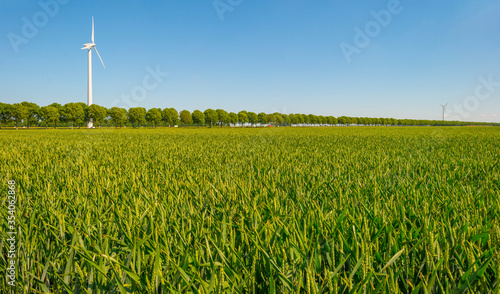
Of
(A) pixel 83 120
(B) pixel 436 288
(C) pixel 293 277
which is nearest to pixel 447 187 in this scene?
(B) pixel 436 288

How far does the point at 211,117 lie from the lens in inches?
5950

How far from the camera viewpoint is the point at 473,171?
4598 millimetres

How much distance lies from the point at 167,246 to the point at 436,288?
4.54 ft

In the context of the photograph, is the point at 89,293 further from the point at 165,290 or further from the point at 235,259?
the point at 235,259

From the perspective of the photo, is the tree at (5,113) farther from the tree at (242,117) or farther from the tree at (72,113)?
the tree at (242,117)

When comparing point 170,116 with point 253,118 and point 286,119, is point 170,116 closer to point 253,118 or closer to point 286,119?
point 253,118

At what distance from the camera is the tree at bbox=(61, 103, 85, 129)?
10238 cm

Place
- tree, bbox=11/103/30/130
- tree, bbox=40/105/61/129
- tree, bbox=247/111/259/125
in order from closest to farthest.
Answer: tree, bbox=11/103/30/130 < tree, bbox=40/105/61/129 < tree, bbox=247/111/259/125

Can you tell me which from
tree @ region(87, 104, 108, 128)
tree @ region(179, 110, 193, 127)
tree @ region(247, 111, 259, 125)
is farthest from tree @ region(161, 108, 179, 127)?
tree @ region(247, 111, 259, 125)

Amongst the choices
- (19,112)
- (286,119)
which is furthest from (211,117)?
(19,112)

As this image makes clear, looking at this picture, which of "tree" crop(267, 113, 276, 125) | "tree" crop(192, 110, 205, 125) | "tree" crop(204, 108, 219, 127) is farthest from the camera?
"tree" crop(267, 113, 276, 125)

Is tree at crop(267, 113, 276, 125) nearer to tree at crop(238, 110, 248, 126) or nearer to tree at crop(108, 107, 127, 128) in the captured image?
tree at crop(238, 110, 248, 126)

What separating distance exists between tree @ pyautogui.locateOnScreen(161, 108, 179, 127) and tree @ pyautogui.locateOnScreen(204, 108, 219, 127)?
20142 mm

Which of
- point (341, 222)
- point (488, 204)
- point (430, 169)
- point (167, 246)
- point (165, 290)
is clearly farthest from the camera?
point (430, 169)
